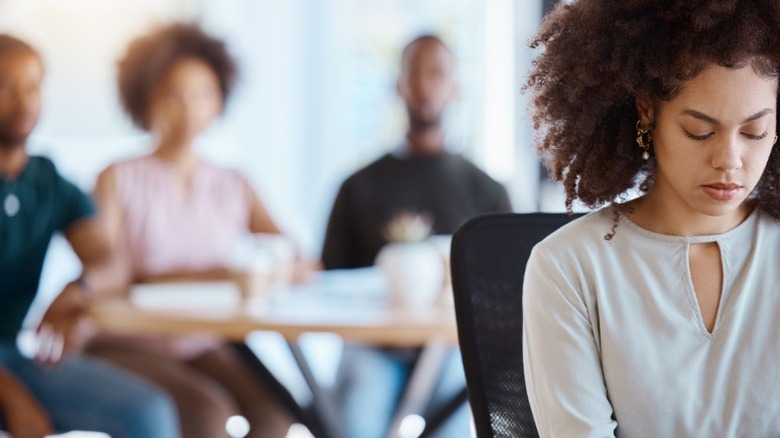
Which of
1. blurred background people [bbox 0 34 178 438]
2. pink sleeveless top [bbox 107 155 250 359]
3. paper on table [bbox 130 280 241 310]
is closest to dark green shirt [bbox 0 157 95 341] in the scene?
blurred background people [bbox 0 34 178 438]

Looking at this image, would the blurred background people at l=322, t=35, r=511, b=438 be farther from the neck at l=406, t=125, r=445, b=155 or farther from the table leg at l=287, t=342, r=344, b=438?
the table leg at l=287, t=342, r=344, b=438

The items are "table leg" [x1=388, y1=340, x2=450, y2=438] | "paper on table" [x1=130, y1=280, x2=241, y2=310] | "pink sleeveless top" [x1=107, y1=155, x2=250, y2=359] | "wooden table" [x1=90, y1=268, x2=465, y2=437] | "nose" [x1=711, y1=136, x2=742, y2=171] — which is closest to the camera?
"nose" [x1=711, y1=136, x2=742, y2=171]

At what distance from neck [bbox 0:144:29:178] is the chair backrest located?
1.60 m

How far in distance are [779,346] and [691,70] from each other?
1.09 ft

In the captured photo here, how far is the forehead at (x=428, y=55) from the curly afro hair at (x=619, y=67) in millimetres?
1853

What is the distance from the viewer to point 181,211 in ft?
10.7

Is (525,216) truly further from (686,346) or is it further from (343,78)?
(343,78)

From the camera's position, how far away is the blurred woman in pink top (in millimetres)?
2982

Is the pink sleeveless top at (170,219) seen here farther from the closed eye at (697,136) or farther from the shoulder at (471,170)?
the closed eye at (697,136)

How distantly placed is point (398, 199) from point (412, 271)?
0.68 metres

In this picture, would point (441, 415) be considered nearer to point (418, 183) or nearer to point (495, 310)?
point (418, 183)

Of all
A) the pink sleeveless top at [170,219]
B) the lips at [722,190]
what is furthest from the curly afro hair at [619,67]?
the pink sleeveless top at [170,219]

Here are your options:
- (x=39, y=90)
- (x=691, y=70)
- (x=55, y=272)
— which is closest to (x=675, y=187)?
(x=691, y=70)

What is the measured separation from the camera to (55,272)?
5.05m
